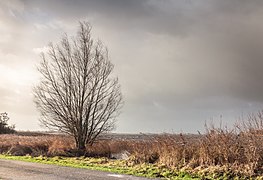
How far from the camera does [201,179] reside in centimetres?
1562

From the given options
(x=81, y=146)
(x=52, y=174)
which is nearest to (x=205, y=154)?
(x=52, y=174)

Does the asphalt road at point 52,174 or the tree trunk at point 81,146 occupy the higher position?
the tree trunk at point 81,146

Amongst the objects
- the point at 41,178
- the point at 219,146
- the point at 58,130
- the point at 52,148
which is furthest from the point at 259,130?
the point at 58,130

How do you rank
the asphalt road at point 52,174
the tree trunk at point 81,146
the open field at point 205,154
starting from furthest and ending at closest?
the tree trunk at point 81,146 < the open field at point 205,154 < the asphalt road at point 52,174

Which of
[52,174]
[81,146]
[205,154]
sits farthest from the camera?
[81,146]

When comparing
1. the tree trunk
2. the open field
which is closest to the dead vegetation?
the open field

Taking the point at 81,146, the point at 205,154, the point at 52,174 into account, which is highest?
the point at 81,146

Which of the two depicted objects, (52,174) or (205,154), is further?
(205,154)

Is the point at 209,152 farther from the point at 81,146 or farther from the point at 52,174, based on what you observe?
the point at 81,146

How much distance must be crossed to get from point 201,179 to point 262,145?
10.4ft

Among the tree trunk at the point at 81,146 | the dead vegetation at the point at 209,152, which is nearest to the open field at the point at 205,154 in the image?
the dead vegetation at the point at 209,152

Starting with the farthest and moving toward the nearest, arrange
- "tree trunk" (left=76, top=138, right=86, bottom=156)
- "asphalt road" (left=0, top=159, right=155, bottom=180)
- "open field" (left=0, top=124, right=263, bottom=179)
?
"tree trunk" (left=76, top=138, right=86, bottom=156), "open field" (left=0, top=124, right=263, bottom=179), "asphalt road" (left=0, top=159, right=155, bottom=180)

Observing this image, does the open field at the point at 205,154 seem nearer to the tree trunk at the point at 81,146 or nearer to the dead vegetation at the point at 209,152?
the dead vegetation at the point at 209,152

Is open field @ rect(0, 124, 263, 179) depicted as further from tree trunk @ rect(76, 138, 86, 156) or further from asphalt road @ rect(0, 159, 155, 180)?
tree trunk @ rect(76, 138, 86, 156)
